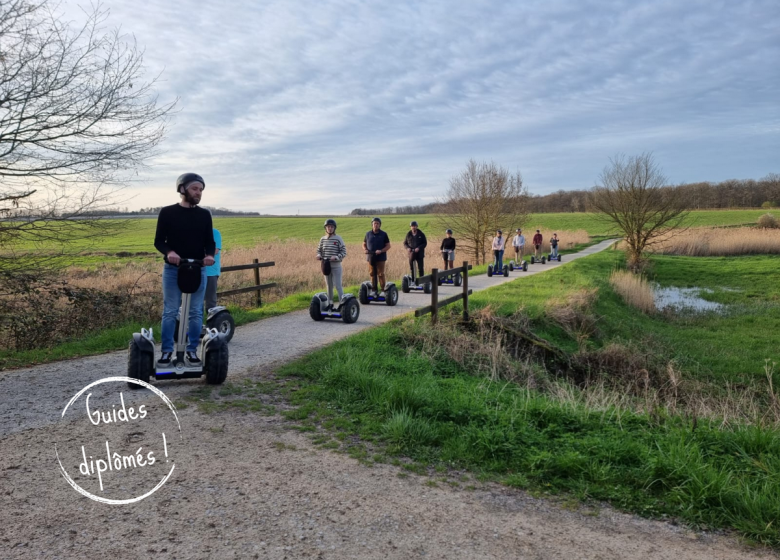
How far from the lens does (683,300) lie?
2403 cm

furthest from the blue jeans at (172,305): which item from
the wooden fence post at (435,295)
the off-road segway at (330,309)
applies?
the wooden fence post at (435,295)

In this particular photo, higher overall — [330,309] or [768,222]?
[768,222]

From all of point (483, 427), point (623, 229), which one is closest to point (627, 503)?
point (483, 427)

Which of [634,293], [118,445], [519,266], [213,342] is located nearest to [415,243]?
[213,342]

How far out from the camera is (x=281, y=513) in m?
3.51

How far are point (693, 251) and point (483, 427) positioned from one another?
4283 cm

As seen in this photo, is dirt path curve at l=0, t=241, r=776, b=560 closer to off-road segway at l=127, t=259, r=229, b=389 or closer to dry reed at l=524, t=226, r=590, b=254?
off-road segway at l=127, t=259, r=229, b=389

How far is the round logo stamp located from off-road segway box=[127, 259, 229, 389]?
19 cm

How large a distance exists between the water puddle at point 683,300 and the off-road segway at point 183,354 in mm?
20199

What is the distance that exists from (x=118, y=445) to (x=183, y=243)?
2.18 metres

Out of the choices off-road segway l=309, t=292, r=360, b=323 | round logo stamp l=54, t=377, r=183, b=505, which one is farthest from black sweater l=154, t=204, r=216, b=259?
off-road segway l=309, t=292, r=360, b=323

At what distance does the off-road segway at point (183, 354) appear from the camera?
18.6 ft

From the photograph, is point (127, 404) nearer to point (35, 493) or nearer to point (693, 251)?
point (35, 493)

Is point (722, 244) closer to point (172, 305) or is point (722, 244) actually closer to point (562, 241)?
point (562, 241)
